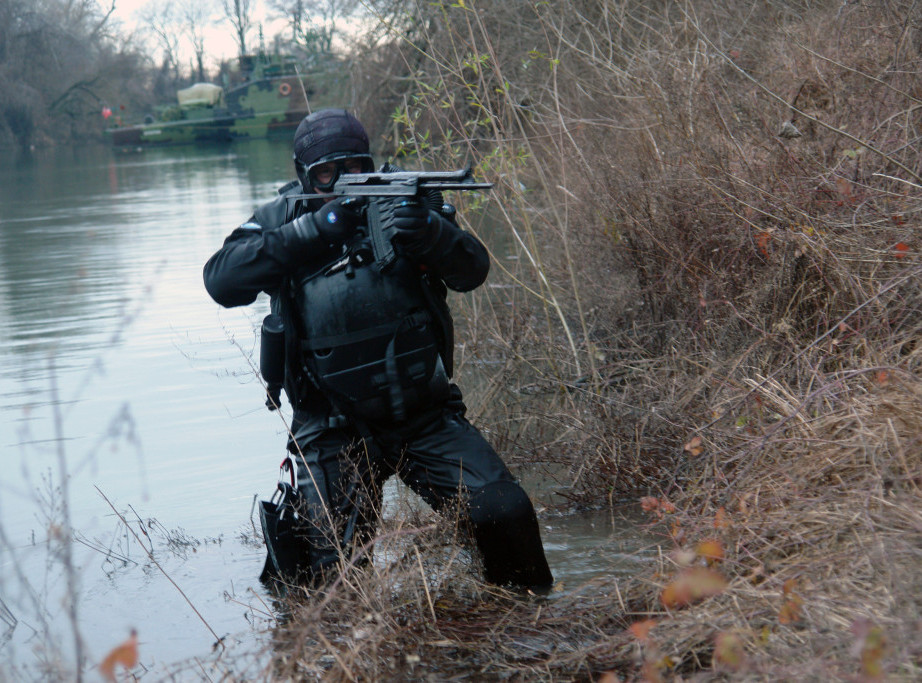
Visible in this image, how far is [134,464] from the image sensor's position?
236 inches

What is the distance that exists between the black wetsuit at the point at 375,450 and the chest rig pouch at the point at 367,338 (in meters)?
0.09

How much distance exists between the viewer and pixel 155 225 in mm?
15836

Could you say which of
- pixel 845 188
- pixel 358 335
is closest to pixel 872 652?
pixel 358 335

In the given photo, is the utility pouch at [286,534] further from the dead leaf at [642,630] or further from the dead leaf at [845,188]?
the dead leaf at [845,188]

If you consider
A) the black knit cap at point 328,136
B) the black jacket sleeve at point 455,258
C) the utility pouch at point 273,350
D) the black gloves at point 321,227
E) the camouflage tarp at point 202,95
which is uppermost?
the camouflage tarp at point 202,95

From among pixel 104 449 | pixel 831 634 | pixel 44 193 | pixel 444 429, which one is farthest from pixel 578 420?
pixel 44 193

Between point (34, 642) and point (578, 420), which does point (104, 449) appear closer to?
point (34, 642)

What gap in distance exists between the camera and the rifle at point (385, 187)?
3428 mm

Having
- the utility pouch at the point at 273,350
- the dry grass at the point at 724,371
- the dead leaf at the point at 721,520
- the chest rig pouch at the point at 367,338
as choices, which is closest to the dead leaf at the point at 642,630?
the dry grass at the point at 724,371

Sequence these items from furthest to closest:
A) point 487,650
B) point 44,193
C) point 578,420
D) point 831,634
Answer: point 44,193, point 578,420, point 487,650, point 831,634

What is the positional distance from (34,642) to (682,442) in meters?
2.78

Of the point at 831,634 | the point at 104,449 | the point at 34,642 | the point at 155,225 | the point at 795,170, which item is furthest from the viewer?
the point at 155,225

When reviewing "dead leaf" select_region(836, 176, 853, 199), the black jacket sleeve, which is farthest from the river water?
"dead leaf" select_region(836, 176, 853, 199)

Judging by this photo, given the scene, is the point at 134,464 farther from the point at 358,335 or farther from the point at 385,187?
the point at 385,187
